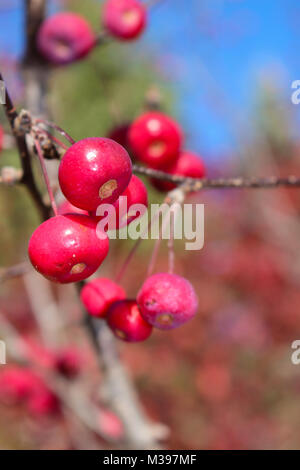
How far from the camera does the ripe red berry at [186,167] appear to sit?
4.25ft

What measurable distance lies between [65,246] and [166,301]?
0.80 ft

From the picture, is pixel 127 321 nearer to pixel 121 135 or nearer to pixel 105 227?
pixel 105 227

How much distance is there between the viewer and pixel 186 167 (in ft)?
4.28

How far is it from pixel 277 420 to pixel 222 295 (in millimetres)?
1604

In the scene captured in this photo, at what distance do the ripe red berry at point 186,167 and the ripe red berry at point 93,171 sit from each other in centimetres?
60

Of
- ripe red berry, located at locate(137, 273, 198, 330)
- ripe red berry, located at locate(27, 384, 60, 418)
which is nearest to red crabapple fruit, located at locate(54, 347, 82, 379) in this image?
ripe red berry, located at locate(27, 384, 60, 418)

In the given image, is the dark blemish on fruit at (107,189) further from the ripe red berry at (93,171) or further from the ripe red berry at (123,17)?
the ripe red berry at (123,17)

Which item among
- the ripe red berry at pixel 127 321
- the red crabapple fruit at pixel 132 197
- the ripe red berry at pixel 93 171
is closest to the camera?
the ripe red berry at pixel 93 171

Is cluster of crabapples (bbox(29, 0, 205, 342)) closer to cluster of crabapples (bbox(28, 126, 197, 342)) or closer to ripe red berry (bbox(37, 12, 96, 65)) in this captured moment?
cluster of crabapples (bbox(28, 126, 197, 342))

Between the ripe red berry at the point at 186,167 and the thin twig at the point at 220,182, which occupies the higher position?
the thin twig at the point at 220,182

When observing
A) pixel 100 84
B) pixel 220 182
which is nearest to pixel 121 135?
pixel 220 182

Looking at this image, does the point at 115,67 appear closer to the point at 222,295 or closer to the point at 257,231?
the point at 257,231

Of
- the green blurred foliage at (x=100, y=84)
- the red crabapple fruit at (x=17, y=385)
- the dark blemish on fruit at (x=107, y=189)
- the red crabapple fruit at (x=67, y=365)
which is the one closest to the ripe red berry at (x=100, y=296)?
the dark blemish on fruit at (x=107, y=189)
